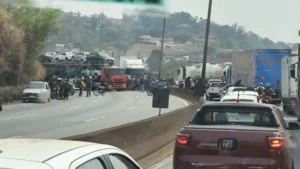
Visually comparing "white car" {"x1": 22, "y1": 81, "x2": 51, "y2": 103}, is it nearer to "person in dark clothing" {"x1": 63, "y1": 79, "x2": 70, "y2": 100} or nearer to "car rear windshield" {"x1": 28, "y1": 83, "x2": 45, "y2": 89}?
"car rear windshield" {"x1": 28, "y1": 83, "x2": 45, "y2": 89}

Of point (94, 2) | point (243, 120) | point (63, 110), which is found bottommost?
point (63, 110)

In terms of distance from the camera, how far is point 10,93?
4503 cm

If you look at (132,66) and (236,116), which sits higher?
(236,116)

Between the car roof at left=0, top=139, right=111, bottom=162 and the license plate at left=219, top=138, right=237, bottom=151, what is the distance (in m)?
4.58

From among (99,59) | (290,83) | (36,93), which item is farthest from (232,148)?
(99,59)

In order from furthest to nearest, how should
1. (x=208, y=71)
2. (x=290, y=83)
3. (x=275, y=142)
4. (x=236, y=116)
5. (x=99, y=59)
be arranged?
(x=208, y=71)
(x=99, y=59)
(x=290, y=83)
(x=236, y=116)
(x=275, y=142)

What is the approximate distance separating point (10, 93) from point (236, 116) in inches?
1419

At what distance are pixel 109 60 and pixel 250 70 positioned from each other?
31.9 m

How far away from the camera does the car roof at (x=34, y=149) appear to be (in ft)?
13.6

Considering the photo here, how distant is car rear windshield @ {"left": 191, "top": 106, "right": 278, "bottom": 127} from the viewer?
10297 millimetres

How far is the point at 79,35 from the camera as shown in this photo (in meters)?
125

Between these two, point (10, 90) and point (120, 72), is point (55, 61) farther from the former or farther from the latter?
point (10, 90)

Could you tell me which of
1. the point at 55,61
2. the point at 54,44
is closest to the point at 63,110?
the point at 55,61

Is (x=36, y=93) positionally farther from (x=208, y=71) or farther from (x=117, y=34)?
(x=117, y=34)
